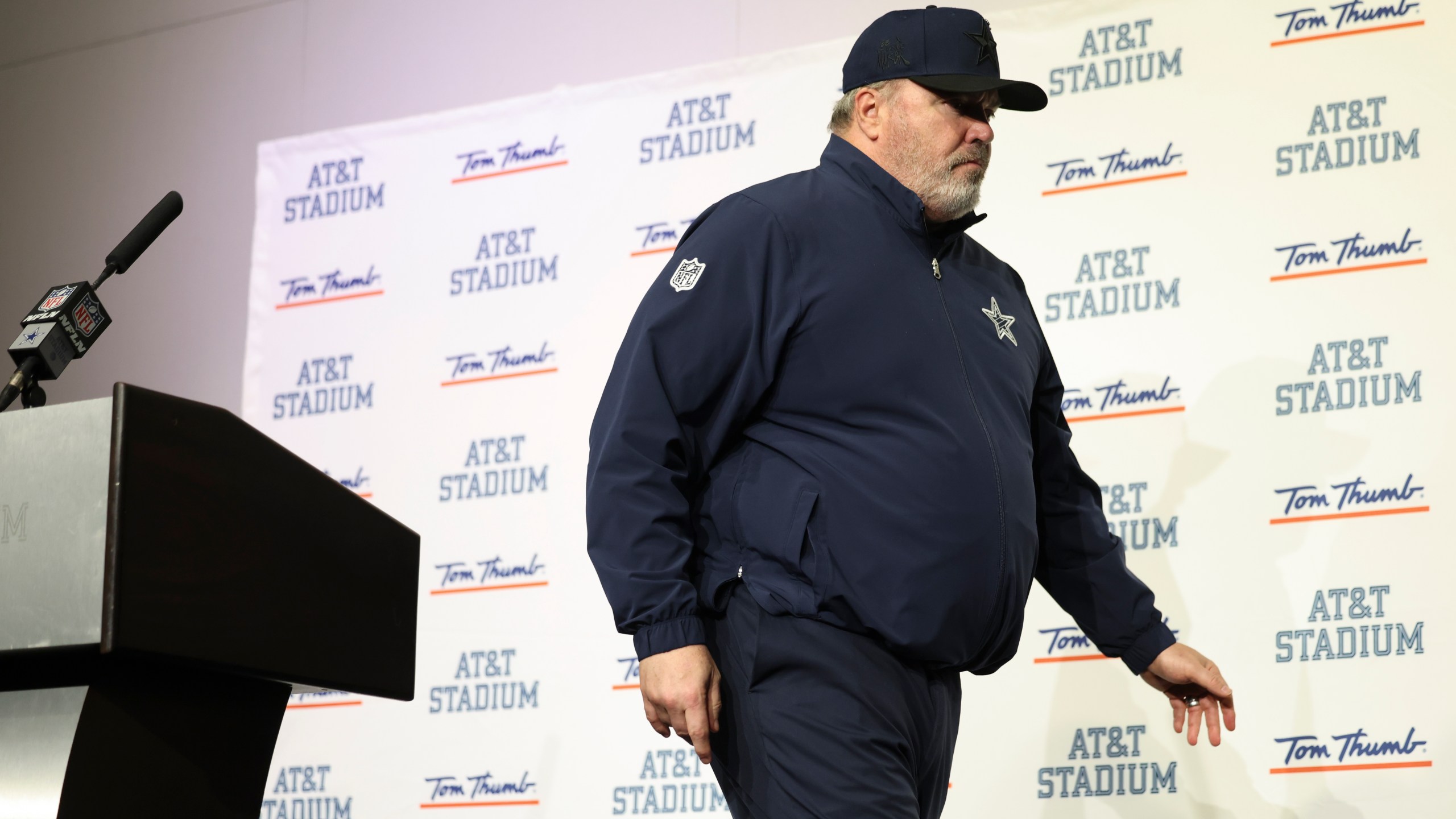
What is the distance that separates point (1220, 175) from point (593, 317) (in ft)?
4.61

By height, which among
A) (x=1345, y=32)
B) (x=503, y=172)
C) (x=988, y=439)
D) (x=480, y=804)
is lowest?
(x=480, y=804)

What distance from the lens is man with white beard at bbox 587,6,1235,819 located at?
1465 millimetres

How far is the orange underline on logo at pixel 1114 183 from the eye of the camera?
277 cm

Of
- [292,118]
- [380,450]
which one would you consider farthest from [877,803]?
[292,118]

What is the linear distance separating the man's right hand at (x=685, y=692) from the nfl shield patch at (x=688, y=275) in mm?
410

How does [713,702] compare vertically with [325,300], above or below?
below

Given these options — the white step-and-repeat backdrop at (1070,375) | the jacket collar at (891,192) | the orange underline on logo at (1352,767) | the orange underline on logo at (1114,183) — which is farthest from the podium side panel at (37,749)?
the orange underline on logo at (1114,183)

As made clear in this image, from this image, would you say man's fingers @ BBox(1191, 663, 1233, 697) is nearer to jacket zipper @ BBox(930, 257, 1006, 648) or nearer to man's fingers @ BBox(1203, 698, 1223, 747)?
man's fingers @ BBox(1203, 698, 1223, 747)

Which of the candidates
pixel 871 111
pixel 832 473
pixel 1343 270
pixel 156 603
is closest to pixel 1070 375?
pixel 1343 270

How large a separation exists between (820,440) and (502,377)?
1.86 meters

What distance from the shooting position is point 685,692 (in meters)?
1.42

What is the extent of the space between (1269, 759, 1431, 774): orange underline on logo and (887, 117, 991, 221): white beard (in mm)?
1327

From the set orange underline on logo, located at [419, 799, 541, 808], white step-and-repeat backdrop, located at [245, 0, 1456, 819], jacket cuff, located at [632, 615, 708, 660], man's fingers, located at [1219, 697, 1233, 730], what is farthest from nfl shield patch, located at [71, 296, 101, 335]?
orange underline on logo, located at [419, 799, 541, 808]

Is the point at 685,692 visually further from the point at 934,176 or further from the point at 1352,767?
the point at 1352,767
